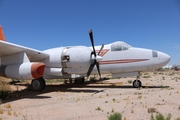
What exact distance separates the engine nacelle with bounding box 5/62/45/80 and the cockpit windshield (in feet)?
21.2

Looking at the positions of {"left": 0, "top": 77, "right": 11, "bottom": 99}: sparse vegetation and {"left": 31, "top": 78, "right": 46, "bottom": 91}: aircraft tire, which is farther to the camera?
{"left": 31, "top": 78, "right": 46, "bottom": 91}: aircraft tire

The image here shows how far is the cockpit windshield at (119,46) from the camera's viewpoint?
13542 mm

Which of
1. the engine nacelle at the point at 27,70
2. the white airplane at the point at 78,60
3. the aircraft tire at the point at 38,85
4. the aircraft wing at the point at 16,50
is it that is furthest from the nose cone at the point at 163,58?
the aircraft tire at the point at 38,85

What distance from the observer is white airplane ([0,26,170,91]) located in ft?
35.2

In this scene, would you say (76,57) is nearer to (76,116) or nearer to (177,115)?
(76,116)

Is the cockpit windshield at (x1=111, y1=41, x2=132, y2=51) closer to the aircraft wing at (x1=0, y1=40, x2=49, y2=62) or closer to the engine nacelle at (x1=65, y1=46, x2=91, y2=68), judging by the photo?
the engine nacelle at (x1=65, y1=46, x2=91, y2=68)

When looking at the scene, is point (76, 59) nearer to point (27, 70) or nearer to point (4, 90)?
point (27, 70)

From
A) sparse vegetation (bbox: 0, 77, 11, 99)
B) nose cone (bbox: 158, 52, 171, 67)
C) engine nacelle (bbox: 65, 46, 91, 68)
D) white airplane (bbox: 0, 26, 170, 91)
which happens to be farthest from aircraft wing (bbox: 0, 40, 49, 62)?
nose cone (bbox: 158, 52, 171, 67)

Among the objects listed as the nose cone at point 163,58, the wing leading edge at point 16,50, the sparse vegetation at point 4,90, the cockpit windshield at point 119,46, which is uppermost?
the cockpit windshield at point 119,46

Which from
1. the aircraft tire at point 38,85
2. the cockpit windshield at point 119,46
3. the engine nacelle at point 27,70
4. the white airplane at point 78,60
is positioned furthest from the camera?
the cockpit windshield at point 119,46

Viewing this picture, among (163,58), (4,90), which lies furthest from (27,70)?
(163,58)

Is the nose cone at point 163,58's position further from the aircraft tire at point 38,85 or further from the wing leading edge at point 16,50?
the aircraft tire at point 38,85

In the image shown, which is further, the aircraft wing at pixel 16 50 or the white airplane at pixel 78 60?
the white airplane at pixel 78 60

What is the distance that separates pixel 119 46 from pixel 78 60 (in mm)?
4079
